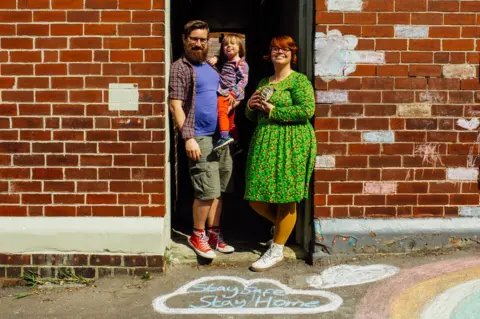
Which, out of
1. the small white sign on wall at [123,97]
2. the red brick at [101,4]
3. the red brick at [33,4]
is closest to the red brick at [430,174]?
the small white sign on wall at [123,97]

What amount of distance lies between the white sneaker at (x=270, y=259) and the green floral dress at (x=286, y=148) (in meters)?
0.44

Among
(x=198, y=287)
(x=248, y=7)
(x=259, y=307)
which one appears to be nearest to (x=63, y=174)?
(x=198, y=287)

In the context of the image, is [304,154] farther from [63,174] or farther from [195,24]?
[63,174]

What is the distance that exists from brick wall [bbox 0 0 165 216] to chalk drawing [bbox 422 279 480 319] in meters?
2.07

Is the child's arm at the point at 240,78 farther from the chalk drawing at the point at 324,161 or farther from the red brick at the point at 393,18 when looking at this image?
the red brick at the point at 393,18

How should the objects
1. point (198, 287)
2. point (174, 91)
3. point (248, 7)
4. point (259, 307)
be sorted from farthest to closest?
point (248, 7), point (174, 91), point (198, 287), point (259, 307)

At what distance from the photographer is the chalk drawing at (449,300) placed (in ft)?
11.3

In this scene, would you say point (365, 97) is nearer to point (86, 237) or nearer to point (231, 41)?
point (231, 41)

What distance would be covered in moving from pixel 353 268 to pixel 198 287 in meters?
1.20

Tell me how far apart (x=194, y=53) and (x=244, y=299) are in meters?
1.94

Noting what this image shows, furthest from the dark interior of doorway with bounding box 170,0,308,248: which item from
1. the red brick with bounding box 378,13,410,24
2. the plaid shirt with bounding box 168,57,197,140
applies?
the red brick with bounding box 378,13,410,24

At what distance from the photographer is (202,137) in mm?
4355

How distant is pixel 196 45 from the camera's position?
4309 mm

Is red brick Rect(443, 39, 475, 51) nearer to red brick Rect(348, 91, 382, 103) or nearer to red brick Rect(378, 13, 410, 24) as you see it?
red brick Rect(378, 13, 410, 24)
